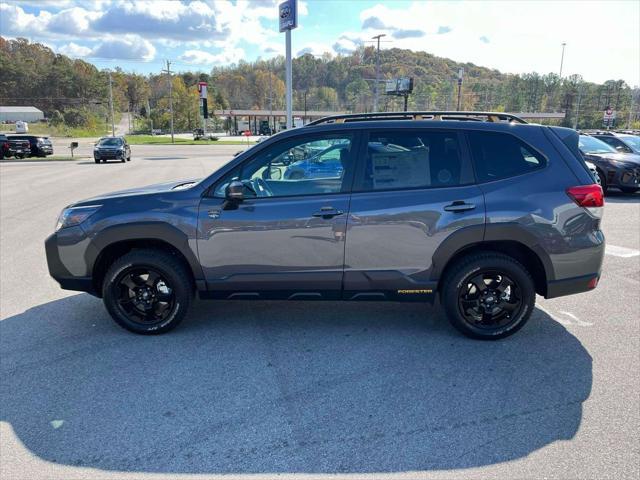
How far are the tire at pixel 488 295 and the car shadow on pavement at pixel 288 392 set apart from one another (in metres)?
0.15

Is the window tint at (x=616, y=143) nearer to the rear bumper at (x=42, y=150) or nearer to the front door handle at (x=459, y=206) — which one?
the front door handle at (x=459, y=206)

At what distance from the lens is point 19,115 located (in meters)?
106

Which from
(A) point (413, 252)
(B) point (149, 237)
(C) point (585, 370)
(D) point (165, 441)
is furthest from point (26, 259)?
(C) point (585, 370)

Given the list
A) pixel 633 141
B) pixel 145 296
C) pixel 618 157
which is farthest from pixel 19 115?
pixel 145 296

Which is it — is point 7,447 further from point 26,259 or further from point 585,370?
point 26,259

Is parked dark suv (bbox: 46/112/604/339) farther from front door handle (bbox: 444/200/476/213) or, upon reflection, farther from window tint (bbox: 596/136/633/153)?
window tint (bbox: 596/136/633/153)

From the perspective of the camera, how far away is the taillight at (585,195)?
3883mm

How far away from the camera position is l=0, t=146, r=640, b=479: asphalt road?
2.63 meters

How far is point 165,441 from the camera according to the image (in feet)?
9.17

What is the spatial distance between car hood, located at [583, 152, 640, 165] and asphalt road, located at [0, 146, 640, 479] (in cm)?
910

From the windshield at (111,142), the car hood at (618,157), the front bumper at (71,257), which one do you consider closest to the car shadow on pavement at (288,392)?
the front bumper at (71,257)

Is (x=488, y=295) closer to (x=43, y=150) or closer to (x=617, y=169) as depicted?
(x=617, y=169)

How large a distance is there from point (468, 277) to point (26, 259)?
6030 millimetres

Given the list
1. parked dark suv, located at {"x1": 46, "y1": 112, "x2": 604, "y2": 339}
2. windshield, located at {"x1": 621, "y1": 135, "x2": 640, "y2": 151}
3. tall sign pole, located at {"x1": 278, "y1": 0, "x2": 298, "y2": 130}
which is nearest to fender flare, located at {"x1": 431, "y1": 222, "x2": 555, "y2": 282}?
parked dark suv, located at {"x1": 46, "y1": 112, "x2": 604, "y2": 339}
